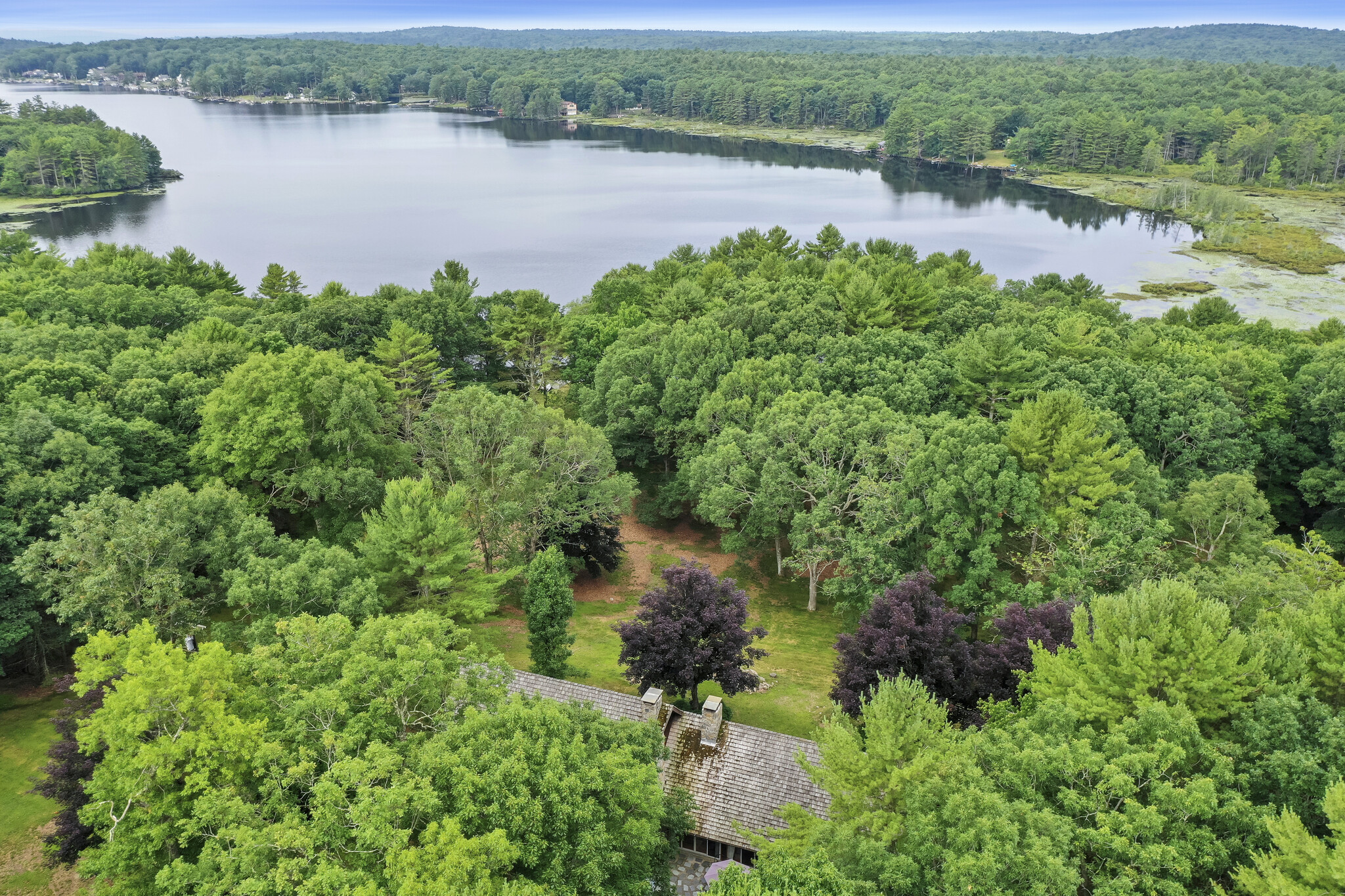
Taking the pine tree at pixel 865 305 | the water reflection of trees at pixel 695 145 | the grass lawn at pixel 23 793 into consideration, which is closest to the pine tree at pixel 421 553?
the grass lawn at pixel 23 793

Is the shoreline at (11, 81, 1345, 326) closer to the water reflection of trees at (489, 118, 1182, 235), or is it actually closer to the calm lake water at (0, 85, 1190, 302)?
the water reflection of trees at (489, 118, 1182, 235)

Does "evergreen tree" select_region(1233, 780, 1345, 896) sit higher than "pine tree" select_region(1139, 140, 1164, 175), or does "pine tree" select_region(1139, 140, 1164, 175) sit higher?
"pine tree" select_region(1139, 140, 1164, 175)

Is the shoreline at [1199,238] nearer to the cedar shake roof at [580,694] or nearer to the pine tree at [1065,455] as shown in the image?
the pine tree at [1065,455]

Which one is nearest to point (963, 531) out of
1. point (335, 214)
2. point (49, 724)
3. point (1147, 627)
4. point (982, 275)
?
point (1147, 627)

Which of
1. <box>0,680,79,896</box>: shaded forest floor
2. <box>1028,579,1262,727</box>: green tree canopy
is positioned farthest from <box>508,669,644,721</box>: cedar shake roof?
<box>0,680,79,896</box>: shaded forest floor

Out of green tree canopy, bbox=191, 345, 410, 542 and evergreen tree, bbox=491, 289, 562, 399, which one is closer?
green tree canopy, bbox=191, 345, 410, 542

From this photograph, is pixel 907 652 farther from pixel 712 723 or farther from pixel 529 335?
pixel 529 335
